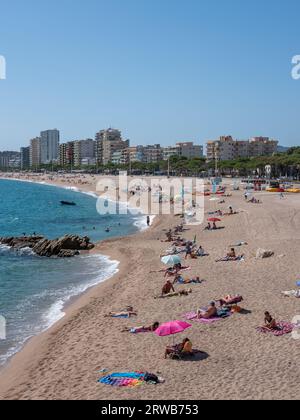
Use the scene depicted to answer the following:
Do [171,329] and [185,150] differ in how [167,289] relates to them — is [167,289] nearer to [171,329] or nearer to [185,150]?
[171,329]

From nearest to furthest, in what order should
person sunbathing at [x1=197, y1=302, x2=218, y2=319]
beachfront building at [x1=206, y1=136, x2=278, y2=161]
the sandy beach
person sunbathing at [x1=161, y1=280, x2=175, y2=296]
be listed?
the sandy beach → person sunbathing at [x1=197, y1=302, x2=218, y2=319] → person sunbathing at [x1=161, y1=280, x2=175, y2=296] → beachfront building at [x1=206, y1=136, x2=278, y2=161]

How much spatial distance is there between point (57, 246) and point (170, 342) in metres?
16.9

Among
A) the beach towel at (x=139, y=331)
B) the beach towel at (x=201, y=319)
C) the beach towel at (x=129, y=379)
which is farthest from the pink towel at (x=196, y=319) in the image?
the beach towel at (x=129, y=379)

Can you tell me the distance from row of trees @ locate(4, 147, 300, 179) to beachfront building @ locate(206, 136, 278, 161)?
18.6 metres

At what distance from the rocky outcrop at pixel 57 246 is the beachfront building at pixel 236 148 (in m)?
122

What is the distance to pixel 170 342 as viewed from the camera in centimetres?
1245

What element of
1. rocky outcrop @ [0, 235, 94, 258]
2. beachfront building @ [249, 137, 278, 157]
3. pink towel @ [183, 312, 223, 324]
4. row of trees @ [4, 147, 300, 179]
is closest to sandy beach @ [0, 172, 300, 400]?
pink towel @ [183, 312, 223, 324]

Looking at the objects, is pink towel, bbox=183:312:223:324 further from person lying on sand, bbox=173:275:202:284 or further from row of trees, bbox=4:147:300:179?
row of trees, bbox=4:147:300:179

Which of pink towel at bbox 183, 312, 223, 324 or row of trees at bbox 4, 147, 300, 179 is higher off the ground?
row of trees at bbox 4, 147, 300, 179

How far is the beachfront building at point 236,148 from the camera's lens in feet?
505

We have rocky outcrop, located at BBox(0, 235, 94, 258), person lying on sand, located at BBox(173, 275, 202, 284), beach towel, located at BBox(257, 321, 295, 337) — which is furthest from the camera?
rocky outcrop, located at BBox(0, 235, 94, 258)

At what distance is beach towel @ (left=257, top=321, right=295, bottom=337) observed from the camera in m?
12.4

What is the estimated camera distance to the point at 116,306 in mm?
16438
